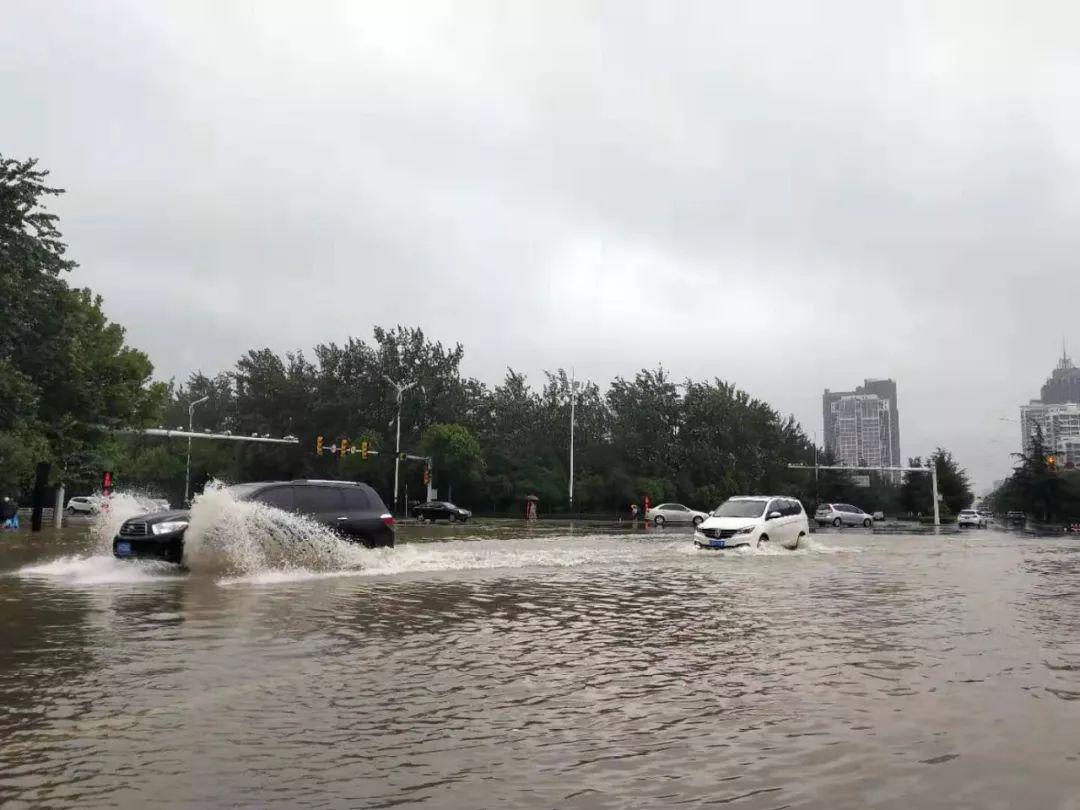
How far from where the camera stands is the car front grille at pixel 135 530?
14.8 m

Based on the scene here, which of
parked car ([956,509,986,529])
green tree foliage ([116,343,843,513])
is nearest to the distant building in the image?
green tree foliage ([116,343,843,513])

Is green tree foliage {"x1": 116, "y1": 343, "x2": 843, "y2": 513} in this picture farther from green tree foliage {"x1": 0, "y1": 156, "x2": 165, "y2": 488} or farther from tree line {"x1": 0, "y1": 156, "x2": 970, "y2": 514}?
green tree foliage {"x1": 0, "y1": 156, "x2": 165, "y2": 488}

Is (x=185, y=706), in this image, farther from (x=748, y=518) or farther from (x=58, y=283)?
(x=58, y=283)

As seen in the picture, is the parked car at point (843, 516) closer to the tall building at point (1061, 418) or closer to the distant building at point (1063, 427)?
the tall building at point (1061, 418)

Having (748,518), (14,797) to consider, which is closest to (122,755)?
(14,797)

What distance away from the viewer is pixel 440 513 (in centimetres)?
5525

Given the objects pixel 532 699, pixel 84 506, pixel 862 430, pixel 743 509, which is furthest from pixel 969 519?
pixel 862 430

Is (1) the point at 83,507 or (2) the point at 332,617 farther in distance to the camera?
(1) the point at 83,507

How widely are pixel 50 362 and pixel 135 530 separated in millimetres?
21217

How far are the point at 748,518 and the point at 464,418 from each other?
191 ft

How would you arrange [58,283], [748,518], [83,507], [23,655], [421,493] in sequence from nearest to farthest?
[23,655] < [748,518] < [58,283] < [83,507] < [421,493]

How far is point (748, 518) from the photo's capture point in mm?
23078

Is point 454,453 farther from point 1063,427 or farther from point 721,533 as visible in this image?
point 1063,427

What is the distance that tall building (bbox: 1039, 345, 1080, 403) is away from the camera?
159m
